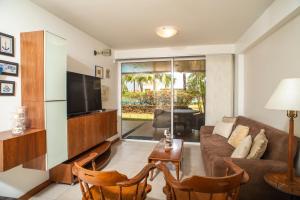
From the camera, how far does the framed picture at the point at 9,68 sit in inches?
86.0

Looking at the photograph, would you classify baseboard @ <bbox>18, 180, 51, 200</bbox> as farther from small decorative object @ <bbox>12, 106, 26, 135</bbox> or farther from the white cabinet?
small decorative object @ <bbox>12, 106, 26, 135</bbox>

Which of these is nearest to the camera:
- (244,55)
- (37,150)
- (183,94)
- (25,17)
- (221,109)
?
(37,150)

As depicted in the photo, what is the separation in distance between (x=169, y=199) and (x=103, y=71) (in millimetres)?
3672

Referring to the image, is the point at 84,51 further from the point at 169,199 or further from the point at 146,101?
the point at 169,199

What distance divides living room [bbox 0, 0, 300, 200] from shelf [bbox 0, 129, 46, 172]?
0.01 m

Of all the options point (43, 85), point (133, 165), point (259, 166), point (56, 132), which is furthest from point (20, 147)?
point (259, 166)

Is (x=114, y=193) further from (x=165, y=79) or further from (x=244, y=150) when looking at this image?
(x=165, y=79)

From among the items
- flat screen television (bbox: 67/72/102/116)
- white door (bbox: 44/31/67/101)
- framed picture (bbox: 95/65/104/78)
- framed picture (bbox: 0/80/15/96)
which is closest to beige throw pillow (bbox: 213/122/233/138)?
flat screen television (bbox: 67/72/102/116)

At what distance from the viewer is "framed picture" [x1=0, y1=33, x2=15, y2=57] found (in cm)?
219

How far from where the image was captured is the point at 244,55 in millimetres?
4422

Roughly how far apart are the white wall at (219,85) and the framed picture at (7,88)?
12.9 feet

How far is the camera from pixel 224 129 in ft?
12.9

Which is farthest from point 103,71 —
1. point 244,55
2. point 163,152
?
point 244,55

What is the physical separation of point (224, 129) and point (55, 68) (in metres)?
3.16
